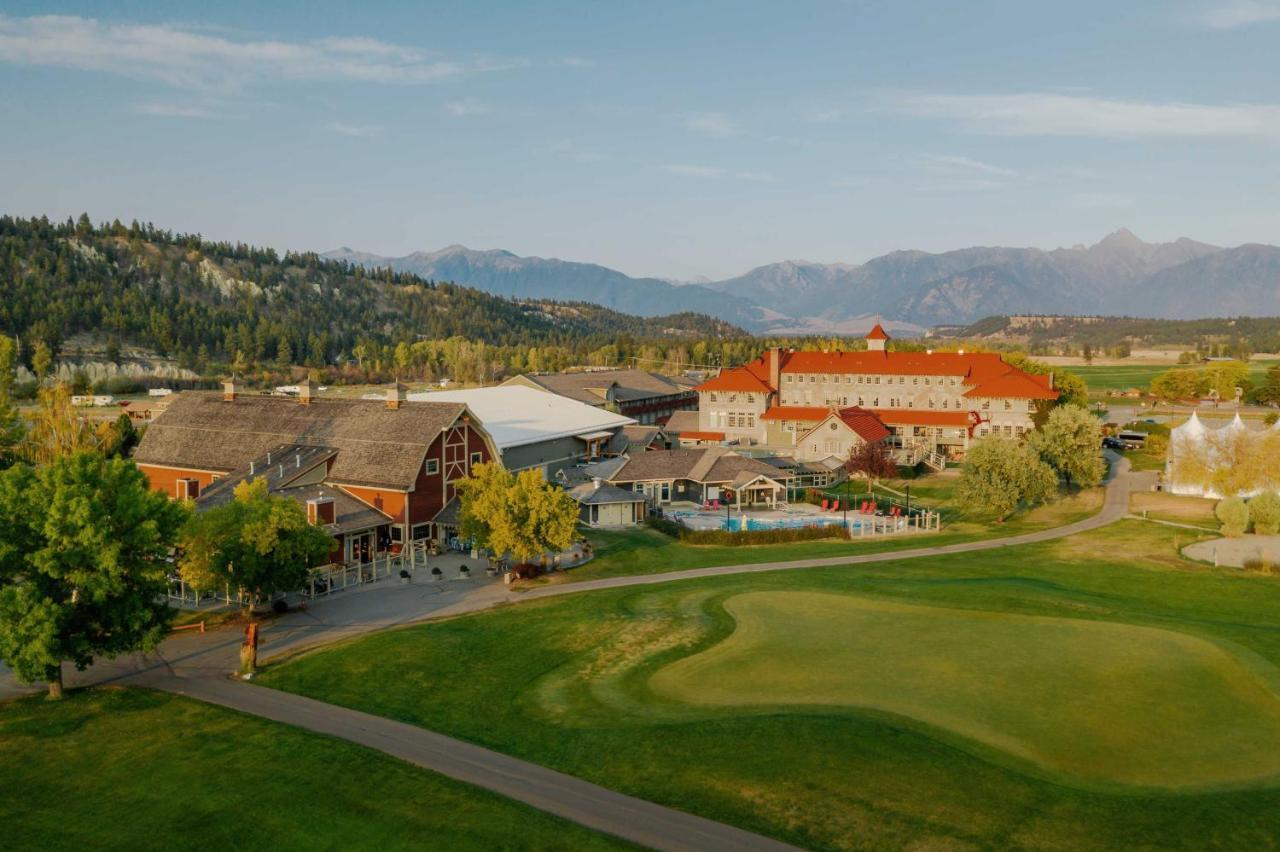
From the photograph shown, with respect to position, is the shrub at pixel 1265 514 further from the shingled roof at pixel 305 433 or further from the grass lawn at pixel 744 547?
the shingled roof at pixel 305 433

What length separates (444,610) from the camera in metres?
42.7

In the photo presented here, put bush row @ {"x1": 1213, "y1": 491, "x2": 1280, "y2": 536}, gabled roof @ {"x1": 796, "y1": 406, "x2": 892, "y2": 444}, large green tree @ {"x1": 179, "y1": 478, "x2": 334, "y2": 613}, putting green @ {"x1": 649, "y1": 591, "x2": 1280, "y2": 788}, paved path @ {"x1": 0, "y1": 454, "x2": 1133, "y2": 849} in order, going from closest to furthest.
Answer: paved path @ {"x1": 0, "y1": 454, "x2": 1133, "y2": 849} → putting green @ {"x1": 649, "y1": 591, "x2": 1280, "y2": 788} → large green tree @ {"x1": 179, "y1": 478, "x2": 334, "y2": 613} → bush row @ {"x1": 1213, "y1": 491, "x2": 1280, "y2": 536} → gabled roof @ {"x1": 796, "y1": 406, "x2": 892, "y2": 444}

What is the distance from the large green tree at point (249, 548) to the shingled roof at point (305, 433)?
43.4 ft

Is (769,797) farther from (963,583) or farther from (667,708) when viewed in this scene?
(963,583)

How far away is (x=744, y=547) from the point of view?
58156 mm

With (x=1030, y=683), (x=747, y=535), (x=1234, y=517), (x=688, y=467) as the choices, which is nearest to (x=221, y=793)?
(x=1030, y=683)

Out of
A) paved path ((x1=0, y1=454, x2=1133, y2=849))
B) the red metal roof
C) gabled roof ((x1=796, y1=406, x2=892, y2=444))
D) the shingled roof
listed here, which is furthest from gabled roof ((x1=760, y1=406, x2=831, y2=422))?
the shingled roof

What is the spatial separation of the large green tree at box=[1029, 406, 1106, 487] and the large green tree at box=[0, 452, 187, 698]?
64.7 meters

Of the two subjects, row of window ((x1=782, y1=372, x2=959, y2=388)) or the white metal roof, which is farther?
row of window ((x1=782, y1=372, x2=959, y2=388))

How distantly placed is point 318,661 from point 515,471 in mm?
36858

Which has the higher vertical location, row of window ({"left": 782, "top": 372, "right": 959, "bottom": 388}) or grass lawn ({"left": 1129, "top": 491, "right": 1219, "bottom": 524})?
row of window ({"left": 782, "top": 372, "right": 959, "bottom": 388})

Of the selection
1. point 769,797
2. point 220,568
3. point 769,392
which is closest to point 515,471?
point 220,568

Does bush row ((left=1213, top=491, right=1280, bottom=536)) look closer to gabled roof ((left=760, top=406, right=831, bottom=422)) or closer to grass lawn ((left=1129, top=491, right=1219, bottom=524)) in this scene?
grass lawn ((left=1129, top=491, right=1219, bottom=524))

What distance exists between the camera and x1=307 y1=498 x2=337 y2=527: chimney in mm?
49031
